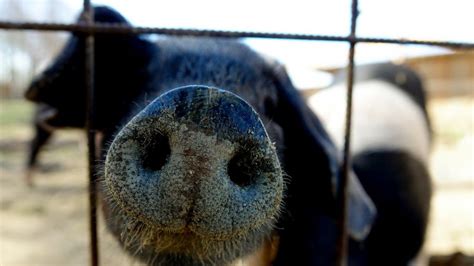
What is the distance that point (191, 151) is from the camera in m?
0.86

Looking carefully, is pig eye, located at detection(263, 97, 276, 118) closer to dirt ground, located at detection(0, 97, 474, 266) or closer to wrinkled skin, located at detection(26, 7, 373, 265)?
wrinkled skin, located at detection(26, 7, 373, 265)

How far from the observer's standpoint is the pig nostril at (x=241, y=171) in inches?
35.5

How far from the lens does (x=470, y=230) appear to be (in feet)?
12.2

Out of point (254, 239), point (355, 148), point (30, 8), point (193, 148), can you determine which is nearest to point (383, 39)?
point (254, 239)

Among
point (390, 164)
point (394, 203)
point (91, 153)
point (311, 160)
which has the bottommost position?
point (394, 203)

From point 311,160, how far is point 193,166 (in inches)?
38.4

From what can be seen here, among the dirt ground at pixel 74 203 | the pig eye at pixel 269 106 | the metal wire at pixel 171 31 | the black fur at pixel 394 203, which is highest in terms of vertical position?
the metal wire at pixel 171 31

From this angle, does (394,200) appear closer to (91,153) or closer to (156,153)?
(91,153)

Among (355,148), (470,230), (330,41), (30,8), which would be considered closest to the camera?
(330,41)

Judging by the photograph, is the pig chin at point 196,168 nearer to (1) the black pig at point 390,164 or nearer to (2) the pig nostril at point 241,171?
(2) the pig nostril at point 241,171

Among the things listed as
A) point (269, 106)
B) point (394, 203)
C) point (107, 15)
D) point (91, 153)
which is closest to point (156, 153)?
point (91, 153)

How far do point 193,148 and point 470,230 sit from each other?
130 inches

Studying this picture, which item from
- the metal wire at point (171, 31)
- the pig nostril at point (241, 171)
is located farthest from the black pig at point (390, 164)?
the pig nostril at point (241, 171)

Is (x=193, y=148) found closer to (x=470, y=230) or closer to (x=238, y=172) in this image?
(x=238, y=172)
